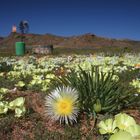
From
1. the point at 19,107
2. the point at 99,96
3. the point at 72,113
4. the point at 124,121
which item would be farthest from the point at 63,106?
the point at 124,121

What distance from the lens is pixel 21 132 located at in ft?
18.0

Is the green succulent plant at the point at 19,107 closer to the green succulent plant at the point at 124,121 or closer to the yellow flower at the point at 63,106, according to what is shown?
the yellow flower at the point at 63,106

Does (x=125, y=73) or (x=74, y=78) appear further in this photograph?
(x=125, y=73)

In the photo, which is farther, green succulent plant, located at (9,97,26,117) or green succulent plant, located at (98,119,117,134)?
green succulent plant, located at (9,97,26,117)

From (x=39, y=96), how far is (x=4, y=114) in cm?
140

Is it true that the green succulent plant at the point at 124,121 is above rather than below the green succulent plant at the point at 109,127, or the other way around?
above

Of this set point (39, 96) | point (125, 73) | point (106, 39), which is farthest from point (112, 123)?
→ point (106, 39)

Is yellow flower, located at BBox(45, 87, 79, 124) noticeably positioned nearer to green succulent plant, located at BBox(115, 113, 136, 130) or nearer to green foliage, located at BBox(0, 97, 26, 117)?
green foliage, located at BBox(0, 97, 26, 117)

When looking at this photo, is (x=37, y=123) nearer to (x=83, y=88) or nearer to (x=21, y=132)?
(x=21, y=132)

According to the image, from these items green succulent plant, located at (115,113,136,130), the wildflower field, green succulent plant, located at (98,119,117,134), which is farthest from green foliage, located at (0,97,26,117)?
green succulent plant, located at (115,113,136,130)

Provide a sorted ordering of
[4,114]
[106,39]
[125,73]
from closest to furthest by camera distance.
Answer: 1. [4,114]
2. [125,73]
3. [106,39]

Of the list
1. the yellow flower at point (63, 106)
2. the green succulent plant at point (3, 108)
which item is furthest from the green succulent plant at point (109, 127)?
the green succulent plant at point (3, 108)

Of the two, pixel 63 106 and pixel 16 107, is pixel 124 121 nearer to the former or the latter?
pixel 63 106

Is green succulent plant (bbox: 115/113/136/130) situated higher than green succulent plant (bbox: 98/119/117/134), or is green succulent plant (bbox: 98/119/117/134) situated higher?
green succulent plant (bbox: 115/113/136/130)
